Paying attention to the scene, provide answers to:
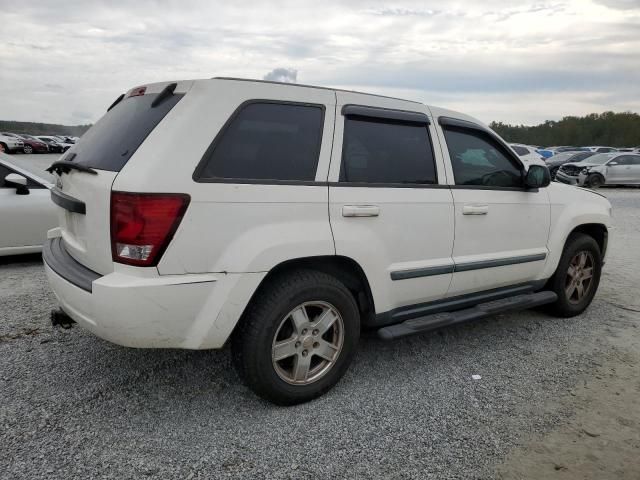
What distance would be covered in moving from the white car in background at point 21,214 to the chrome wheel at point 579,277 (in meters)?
5.38

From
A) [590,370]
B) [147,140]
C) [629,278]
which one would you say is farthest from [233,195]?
[629,278]

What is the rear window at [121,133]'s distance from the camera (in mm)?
2676

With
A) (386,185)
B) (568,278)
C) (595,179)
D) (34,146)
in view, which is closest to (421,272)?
(386,185)

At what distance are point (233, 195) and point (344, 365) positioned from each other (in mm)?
1300

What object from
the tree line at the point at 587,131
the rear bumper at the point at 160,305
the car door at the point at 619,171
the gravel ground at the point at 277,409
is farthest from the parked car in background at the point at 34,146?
the tree line at the point at 587,131

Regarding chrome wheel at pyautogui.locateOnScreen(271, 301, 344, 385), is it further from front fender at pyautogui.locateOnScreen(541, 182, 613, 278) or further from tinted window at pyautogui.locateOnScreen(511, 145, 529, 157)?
tinted window at pyautogui.locateOnScreen(511, 145, 529, 157)

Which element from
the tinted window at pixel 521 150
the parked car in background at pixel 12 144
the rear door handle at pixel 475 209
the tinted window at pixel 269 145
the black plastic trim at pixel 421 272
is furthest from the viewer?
the parked car in background at pixel 12 144

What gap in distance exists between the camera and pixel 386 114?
131 inches

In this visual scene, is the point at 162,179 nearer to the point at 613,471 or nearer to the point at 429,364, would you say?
the point at 429,364

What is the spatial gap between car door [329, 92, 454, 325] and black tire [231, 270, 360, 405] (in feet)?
0.79

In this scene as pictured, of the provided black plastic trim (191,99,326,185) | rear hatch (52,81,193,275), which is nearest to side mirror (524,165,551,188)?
black plastic trim (191,99,326,185)

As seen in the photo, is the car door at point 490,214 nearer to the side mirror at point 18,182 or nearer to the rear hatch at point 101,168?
the rear hatch at point 101,168

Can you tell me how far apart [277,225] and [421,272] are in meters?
1.14

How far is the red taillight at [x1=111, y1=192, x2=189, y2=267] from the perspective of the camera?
2.44 metres
